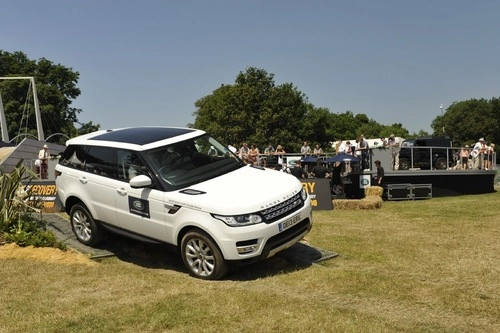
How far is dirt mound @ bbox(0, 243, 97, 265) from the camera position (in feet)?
24.0

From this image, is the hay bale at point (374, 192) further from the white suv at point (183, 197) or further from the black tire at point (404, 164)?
the white suv at point (183, 197)

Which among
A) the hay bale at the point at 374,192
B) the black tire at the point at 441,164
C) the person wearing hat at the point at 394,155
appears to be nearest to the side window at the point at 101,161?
the hay bale at the point at 374,192

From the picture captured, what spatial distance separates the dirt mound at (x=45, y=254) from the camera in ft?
24.0

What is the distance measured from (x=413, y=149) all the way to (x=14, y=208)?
17.0 m

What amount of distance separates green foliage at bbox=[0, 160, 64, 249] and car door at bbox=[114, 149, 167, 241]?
5.59 ft

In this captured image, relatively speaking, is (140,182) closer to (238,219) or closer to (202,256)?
(202,256)

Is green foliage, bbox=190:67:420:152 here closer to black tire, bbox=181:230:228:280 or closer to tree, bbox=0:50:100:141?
tree, bbox=0:50:100:141

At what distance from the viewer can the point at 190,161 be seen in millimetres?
7242

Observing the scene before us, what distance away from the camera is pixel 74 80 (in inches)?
2584

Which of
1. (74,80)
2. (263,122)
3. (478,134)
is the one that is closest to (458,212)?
(263,122)

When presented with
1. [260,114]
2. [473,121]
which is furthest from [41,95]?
[473,121]

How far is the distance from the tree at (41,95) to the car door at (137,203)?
52.9 meters

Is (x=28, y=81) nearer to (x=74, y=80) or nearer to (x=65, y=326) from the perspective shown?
(x=74, y=80)

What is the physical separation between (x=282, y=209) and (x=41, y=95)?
60539mm
